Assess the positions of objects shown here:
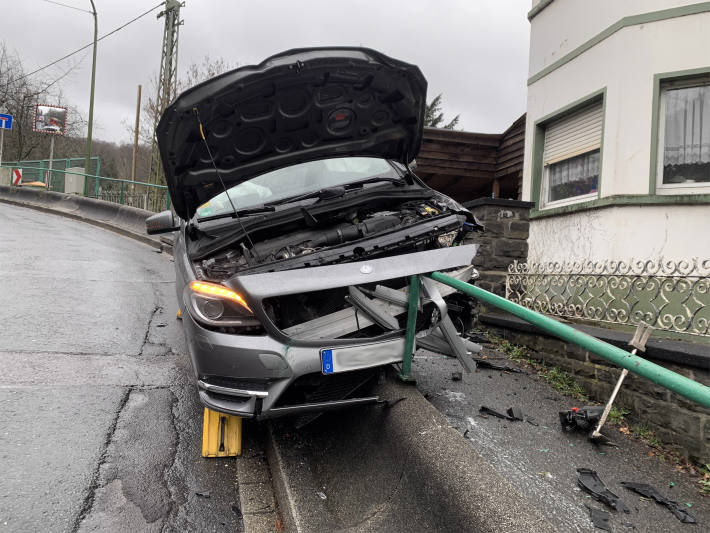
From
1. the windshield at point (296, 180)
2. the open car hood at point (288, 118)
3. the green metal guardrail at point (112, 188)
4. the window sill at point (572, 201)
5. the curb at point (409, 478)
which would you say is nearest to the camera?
the curb at point (409, 478)

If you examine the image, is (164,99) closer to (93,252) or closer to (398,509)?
(93,252)

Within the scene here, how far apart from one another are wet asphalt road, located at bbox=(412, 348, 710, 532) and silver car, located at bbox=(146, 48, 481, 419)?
69 centimetres

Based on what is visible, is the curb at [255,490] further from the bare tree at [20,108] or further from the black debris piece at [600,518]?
the bare tree at [20,108]

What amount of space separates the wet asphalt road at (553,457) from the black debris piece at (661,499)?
3 centimetres

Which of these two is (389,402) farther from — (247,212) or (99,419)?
(99,419)

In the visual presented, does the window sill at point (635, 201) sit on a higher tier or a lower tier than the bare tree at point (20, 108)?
lower

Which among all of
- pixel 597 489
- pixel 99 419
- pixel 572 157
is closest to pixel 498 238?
pixel 572 157

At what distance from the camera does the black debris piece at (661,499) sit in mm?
2297

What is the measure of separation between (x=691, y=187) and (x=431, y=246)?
12.0ft

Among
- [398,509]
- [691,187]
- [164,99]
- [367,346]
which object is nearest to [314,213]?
[367,346]

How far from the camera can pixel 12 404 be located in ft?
10.4

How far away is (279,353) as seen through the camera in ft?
8.08

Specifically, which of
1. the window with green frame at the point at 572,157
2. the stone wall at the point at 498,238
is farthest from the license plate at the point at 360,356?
the window with green frame at the point at 572,157

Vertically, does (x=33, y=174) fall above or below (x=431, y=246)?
above
